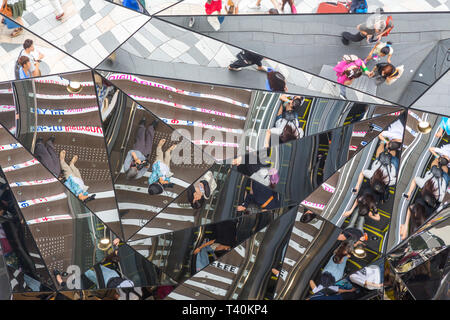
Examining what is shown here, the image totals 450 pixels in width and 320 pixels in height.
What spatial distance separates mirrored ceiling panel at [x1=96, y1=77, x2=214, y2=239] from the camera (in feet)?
50.7

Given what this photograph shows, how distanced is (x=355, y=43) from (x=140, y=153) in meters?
5.91

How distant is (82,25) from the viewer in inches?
629

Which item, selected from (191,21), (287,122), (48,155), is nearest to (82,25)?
(191,21)

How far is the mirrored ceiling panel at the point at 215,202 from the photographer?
15836 millimetres

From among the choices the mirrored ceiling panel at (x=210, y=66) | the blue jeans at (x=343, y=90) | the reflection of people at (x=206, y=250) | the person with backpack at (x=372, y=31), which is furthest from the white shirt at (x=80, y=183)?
the person with backpack at (x=372, y=31)

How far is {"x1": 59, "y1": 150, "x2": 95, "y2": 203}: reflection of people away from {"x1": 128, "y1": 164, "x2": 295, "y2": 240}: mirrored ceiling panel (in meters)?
1.18

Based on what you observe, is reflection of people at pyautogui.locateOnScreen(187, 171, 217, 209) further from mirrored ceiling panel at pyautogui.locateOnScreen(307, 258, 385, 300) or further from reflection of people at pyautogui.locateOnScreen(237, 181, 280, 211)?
mirrored ceiling panel at pyautogui.locateOnScreen(307, 258, 385, 300)

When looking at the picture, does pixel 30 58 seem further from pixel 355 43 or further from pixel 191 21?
pixel 355 43

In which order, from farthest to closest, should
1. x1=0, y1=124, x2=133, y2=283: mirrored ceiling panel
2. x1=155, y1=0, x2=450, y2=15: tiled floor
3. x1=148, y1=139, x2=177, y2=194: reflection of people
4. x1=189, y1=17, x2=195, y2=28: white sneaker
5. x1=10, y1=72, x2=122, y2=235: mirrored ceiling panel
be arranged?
x1=155, y1=0, x2=450, y2=15: tiled floor
x1=189, y1=17, x2=195, y2=28: white sneaker
x1=148, y1=139, x2=177, y2=194: reflection of people
x1=0, y1=124, x2=133, y2=283: mirrored ceiling panel
x1=10, y1=72, x2=122, y2=235: mirrored ceiling panel

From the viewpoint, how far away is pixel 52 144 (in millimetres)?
15469

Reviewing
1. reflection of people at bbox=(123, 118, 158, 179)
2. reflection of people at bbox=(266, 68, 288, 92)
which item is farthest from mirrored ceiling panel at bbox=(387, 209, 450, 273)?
reflection of people at bbox=(123, 118, 158, 179)

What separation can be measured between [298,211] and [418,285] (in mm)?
3503

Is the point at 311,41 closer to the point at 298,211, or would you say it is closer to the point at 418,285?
the point at 298,211

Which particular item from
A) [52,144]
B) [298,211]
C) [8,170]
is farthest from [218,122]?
[8,170]
